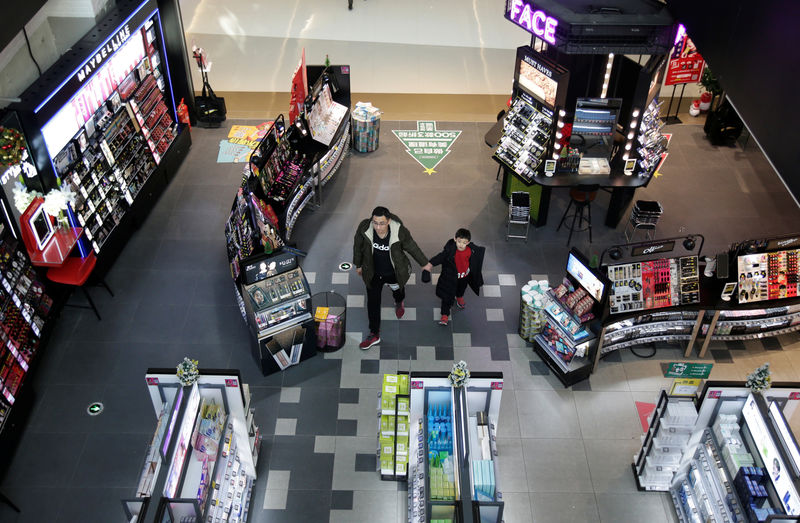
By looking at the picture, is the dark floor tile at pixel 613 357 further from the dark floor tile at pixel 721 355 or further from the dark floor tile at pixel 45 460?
the dark floor tile at pixel 45 460

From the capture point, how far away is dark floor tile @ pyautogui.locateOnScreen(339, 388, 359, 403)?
866cm

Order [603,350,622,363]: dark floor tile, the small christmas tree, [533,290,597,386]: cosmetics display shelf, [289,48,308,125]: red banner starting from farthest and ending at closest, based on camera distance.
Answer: [289,48,308,125]: red banner, [603,350,622,363]: dark floor tile, [533,290,597,386]: cosmetics display shelf, the small christmas tree

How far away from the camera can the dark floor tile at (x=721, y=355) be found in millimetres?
9281

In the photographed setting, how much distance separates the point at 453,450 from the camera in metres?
6.33

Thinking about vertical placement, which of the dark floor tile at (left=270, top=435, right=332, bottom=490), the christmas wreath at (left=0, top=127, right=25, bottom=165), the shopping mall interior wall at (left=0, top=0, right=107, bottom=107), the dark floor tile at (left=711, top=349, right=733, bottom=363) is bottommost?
the dark floor tile at (left=270, top=435, right=332, bottom=490)

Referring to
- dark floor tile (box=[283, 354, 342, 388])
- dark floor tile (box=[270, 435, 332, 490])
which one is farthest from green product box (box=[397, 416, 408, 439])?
dark floor tile (box=[283, 354, 342, 388])

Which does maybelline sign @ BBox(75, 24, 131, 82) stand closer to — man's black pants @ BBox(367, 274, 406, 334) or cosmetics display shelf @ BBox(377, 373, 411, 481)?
man's black pants @ BBox(367, 274, 406, 334)

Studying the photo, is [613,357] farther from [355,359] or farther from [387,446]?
[387,446]

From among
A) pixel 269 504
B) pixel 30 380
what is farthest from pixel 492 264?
pixel 30 380

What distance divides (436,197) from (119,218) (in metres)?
4.90

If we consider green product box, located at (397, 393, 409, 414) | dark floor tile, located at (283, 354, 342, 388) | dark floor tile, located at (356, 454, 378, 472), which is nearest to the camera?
green product box, located at (397, 393, 409, 414)

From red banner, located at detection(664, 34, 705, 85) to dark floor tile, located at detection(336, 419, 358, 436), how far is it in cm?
849

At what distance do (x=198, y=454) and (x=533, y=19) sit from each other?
682 centimetres

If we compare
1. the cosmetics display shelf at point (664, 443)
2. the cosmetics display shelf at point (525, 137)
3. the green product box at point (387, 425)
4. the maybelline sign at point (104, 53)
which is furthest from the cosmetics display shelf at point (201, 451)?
the cosmetics display shelf at point (525, 137)
